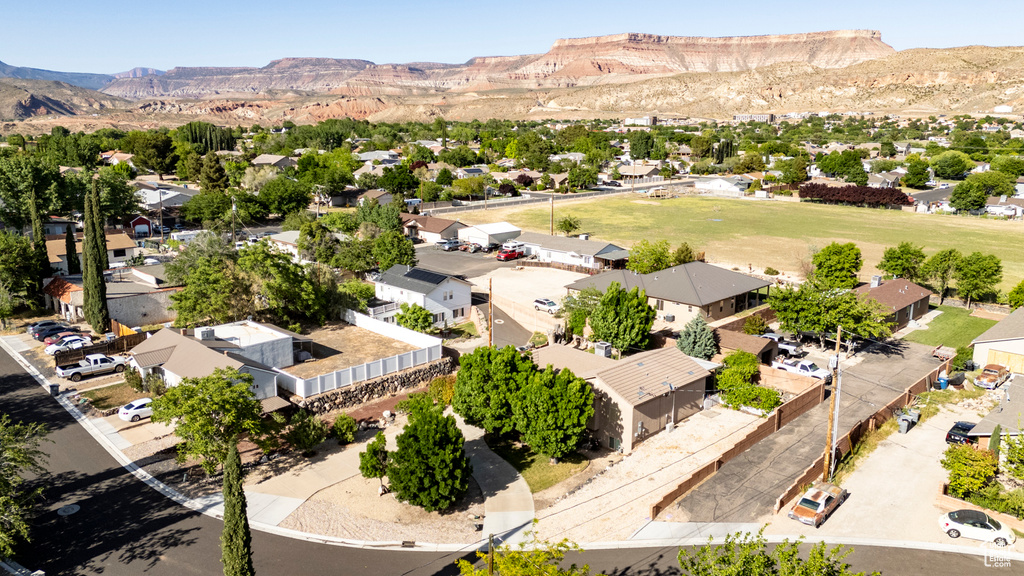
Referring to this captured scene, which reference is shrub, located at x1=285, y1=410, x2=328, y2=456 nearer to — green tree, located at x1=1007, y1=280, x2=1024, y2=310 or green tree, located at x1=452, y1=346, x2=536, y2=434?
green tree, located at x1=452, y1=346, x2=536, y2=434

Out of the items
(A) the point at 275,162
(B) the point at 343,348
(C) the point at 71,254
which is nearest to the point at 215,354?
(B) the point at 343,348

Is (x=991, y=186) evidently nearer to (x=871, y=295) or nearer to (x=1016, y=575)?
(x=871, y=295)

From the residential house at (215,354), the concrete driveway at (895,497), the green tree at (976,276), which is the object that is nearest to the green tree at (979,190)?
the green tree at (976,276)

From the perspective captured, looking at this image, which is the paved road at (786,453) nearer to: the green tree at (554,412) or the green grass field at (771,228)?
the green tree at (554,412)

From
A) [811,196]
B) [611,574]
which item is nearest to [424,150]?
[811,196]

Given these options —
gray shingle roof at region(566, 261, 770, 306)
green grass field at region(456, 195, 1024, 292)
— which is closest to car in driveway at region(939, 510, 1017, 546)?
gray shingle roof at region(566, 261, 770, 306)
